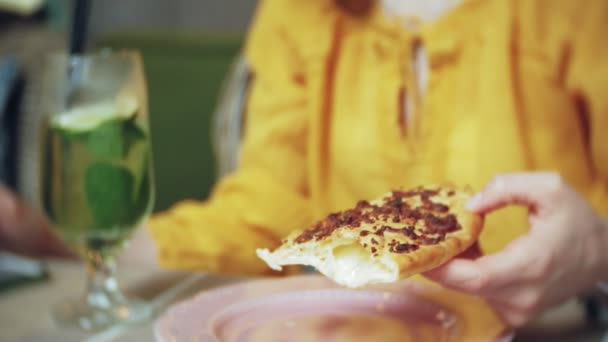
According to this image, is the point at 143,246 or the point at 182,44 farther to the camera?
the point at 182,44

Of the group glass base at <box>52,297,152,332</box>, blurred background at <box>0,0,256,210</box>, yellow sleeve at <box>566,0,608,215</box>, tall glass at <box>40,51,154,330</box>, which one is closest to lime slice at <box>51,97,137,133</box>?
tall glass at <box>40,51,154,330</box>

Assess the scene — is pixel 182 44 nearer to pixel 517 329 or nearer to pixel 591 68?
pixel 591 68

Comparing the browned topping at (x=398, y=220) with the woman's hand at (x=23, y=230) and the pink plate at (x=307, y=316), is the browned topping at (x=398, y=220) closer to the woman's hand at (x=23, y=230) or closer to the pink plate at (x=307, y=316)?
the pink plate at (x=307, y=316)

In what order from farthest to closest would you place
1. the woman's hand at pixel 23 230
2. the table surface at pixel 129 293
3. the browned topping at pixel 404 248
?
the woman's hand at pixel 23 230, the table surface at pixel 129 293, the browned topping at pixel 404 248

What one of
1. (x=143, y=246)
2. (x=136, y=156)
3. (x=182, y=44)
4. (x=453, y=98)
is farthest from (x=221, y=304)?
Result: (x=182, y=44)

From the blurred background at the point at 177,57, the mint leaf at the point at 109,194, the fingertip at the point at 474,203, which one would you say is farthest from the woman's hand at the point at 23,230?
the blurred background at the point at 177,57

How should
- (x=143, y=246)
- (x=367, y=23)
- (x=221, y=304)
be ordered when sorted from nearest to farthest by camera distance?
(x=221, y=304)
(x=143, y=246)
(x=367, y=23)

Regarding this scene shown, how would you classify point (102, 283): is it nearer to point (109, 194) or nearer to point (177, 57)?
point (109, 194)
